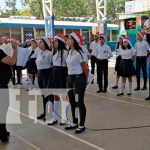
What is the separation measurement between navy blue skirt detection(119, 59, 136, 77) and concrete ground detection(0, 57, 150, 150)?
1309mm

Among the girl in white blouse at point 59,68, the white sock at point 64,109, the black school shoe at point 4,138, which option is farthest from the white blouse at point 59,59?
the black school shoe at point 4,138

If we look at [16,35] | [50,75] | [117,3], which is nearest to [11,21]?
[16,35]

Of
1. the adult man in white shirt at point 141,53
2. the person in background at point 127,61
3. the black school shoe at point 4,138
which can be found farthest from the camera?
the adult man in white shirt at point 141,53

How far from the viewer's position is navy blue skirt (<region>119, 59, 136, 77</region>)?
9422mm

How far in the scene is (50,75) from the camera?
646 cm

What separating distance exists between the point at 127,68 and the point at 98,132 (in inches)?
153

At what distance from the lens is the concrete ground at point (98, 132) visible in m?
5.19

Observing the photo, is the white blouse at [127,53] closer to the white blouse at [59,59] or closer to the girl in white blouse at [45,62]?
the girl in white blouse at [45,62]

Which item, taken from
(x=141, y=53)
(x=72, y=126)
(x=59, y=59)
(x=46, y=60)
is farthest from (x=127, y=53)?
(x=72, y=126)

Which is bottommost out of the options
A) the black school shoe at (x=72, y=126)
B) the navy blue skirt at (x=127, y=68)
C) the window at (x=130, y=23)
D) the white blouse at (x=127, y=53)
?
the black school shoe at (x=72, y=126)

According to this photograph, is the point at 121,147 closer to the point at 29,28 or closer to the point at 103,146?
the point at 103,146

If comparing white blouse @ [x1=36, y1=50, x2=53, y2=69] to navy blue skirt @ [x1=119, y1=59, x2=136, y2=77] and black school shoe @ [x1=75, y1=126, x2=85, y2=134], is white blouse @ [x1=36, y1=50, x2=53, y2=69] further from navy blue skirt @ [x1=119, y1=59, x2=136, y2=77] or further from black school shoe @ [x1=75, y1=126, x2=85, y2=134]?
navy blue skirt @ [x1=119, y1=59, x2=136, y2=77]

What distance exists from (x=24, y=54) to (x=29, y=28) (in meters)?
15.7

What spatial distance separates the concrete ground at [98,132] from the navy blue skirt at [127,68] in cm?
131
